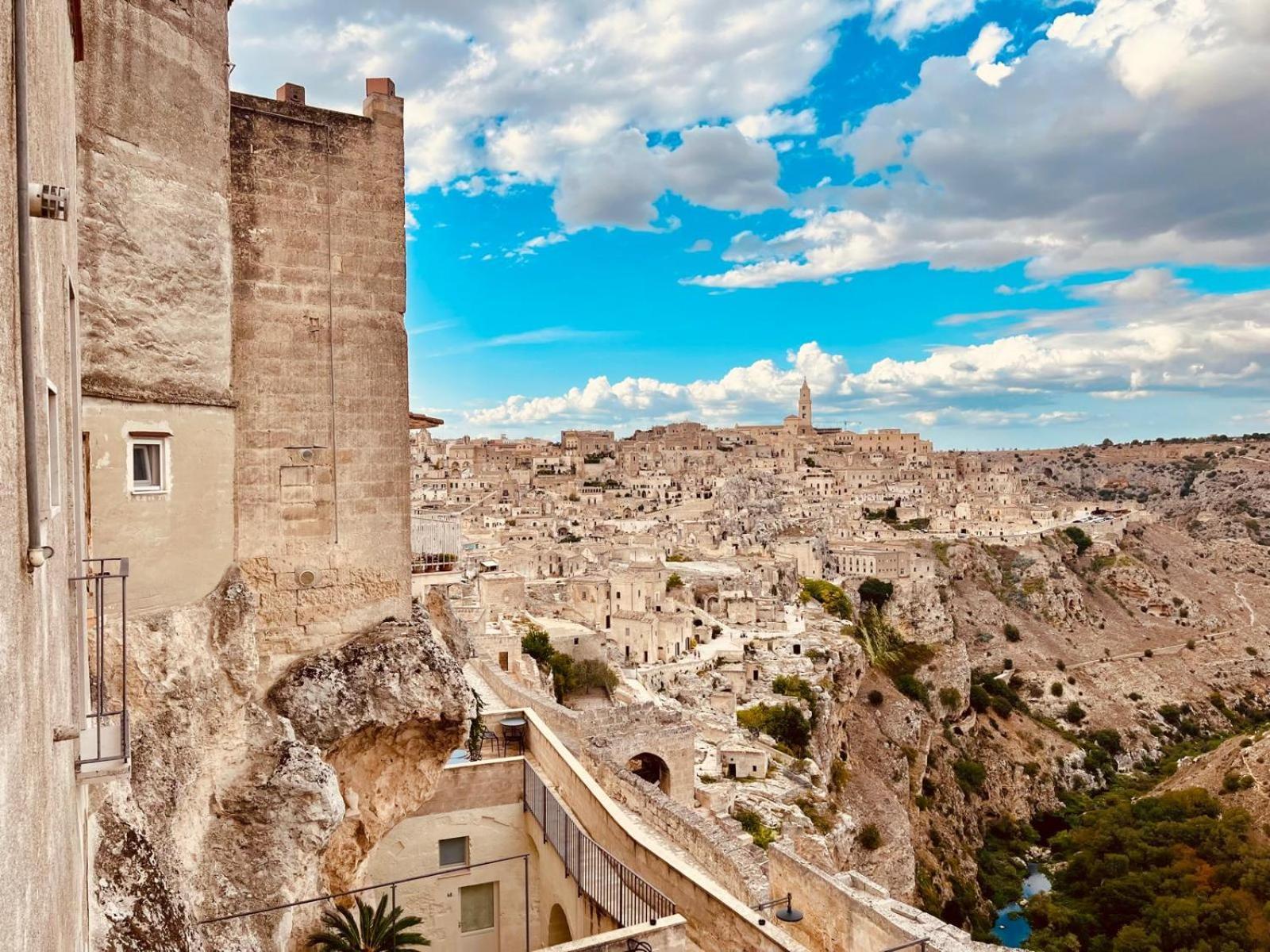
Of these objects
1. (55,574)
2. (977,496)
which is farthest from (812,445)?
(55,574)

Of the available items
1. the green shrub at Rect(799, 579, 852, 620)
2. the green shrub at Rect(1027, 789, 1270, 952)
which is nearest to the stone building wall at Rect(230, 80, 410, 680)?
A: the green shrub at Rect(1027, 789, 1270, 952)

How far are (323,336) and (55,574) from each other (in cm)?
410

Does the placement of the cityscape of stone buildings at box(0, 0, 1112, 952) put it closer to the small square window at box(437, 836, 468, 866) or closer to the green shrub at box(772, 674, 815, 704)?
the small square window at box(437, 836, 468, 866)

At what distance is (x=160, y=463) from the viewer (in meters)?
5.68

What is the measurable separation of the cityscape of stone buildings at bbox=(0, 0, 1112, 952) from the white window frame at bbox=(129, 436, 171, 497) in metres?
0.02

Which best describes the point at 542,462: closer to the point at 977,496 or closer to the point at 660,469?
the point at 660,469

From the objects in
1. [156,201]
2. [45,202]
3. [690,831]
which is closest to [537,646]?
[690,831]

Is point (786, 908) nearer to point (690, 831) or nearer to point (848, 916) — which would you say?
point (848, 916)

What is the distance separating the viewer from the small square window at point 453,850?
1059 cm

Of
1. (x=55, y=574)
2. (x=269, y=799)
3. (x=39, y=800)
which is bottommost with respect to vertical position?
(x=269, y=799)

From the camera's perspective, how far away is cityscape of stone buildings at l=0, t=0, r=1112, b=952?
282 cm

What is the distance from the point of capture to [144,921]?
3824 mm

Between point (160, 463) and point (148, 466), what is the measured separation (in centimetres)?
8

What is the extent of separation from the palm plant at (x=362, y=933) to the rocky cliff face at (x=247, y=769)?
0.35 meters
